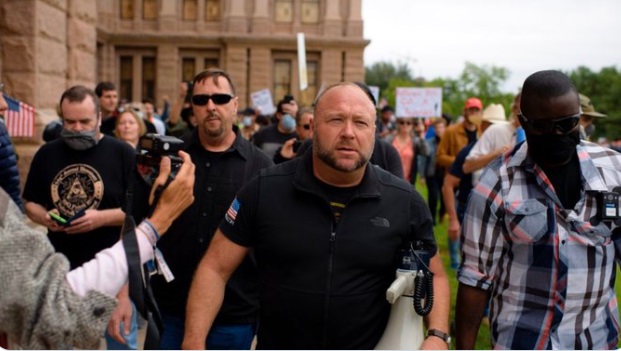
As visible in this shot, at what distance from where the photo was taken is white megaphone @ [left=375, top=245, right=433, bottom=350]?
9.38 ft

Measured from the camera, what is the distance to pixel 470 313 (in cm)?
331

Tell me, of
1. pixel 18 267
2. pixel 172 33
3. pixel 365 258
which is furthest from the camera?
pixel 172 33

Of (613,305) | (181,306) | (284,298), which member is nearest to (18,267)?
(284,298)

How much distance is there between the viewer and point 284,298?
296 centimetres

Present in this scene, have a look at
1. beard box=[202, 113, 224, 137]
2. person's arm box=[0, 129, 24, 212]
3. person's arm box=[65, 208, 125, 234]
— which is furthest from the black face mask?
person's arm box=[0, 129, 24, 212]

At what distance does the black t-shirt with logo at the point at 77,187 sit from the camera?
4598mm

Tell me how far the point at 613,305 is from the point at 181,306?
7.69 ft

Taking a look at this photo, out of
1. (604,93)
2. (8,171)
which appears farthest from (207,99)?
(604,93)

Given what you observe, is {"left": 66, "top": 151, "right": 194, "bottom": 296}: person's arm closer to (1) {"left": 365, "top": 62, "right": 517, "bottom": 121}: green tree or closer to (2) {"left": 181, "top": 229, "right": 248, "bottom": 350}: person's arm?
(2) {"left": 181, "top": 229, "right": 248, "bottom": 350}: person's arm

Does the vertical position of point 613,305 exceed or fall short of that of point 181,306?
it exceeds it

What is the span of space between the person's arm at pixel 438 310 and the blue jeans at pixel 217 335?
1.49 meters

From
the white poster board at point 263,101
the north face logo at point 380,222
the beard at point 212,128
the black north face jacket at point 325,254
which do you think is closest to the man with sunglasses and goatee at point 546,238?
the black north face jacket at point 325,254

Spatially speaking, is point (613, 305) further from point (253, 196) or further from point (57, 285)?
point (57, 285)

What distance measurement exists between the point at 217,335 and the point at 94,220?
1110mm
